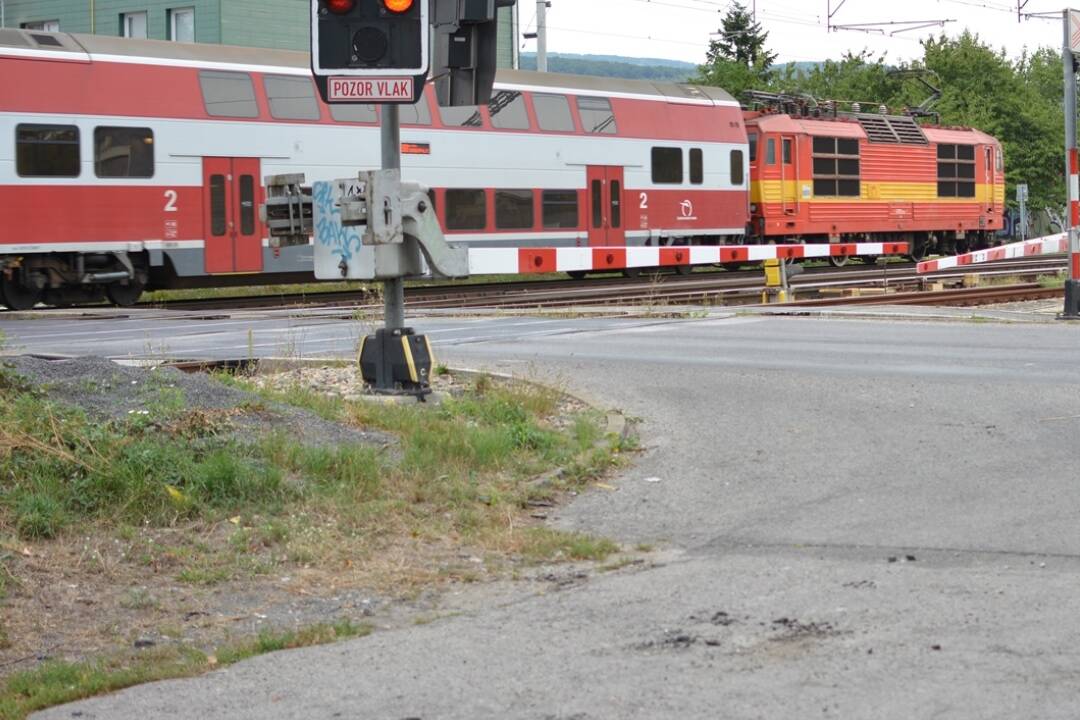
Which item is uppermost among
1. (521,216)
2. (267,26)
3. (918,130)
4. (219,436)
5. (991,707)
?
(267,26)

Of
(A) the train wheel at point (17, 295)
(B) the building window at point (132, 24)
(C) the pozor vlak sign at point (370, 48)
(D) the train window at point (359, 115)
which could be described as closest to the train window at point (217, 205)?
(D) the train window at point (359, 115)

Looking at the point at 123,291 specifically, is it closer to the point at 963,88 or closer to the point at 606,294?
the point at 606,294

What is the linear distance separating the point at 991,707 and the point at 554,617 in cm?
182

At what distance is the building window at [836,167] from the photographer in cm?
3684

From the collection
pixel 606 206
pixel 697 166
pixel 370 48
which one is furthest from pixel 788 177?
pixel 370 48

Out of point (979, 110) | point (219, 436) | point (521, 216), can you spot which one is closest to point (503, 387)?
point (219, 436)

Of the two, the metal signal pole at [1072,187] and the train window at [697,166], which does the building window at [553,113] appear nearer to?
the train window at [697,166]

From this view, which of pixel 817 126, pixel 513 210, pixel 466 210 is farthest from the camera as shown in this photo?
pixel 817 126

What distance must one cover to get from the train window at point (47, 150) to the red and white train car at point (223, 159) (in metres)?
0.02

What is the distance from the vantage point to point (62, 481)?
7.53 metres

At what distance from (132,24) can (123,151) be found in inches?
997

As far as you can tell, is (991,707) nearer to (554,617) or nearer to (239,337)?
(554,617)

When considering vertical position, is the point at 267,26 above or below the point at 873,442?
above

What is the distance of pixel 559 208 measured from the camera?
29.9 meters
